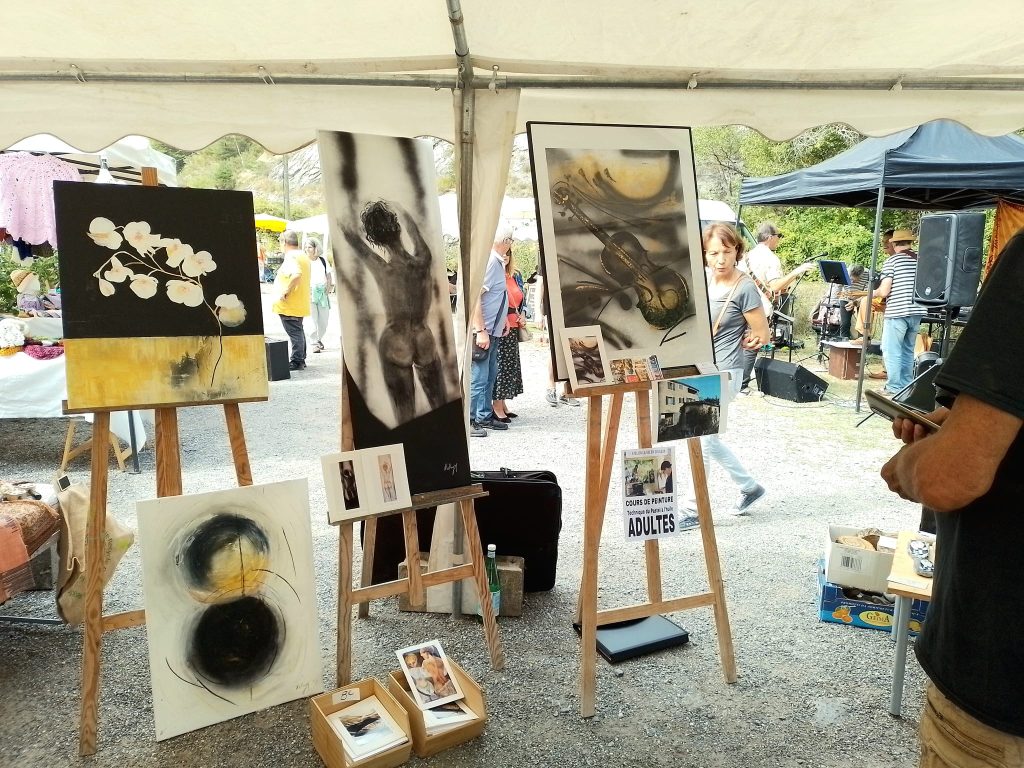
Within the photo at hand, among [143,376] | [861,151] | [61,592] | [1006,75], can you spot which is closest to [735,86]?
[1006,75]

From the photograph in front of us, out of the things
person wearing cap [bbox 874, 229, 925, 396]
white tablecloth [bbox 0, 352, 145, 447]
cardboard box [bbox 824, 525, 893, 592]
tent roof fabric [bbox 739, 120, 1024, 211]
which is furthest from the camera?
person wearing cap [bbox 874, 229, 925, 396]

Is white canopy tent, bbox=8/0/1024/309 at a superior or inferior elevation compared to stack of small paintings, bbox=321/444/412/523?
superior

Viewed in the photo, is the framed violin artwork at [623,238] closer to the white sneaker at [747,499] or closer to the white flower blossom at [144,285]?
the white flower blossom at [144,285]

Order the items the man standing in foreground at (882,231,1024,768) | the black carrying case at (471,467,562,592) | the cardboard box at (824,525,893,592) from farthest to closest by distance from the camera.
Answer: the black carrying case at (471,467,562,592)
the cardboard box at (824,525,893,592)
the man standing in foreground at (882,231,1024,768)

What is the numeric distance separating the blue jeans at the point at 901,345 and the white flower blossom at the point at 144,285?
5805 millimetres

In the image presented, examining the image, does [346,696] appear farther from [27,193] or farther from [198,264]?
[27,193]

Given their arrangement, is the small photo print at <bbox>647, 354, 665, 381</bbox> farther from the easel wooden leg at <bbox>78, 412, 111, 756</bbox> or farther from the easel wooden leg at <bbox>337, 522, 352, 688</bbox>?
the easel wooden leg at <bbox>78, 412, 111, 756</bbox>

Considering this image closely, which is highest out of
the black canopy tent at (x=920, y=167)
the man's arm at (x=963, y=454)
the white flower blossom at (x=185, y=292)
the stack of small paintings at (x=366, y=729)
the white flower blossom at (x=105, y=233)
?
the black canopy tent at (x=920, y=167)

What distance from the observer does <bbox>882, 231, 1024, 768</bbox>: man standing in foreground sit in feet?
2.94

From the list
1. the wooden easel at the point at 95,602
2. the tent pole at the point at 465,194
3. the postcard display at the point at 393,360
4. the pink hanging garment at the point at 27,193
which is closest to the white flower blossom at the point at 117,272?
the wooden easel at the point at 95,602

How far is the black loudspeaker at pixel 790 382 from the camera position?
6812 mm

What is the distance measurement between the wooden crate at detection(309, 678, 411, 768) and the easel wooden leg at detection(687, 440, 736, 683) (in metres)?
1.03

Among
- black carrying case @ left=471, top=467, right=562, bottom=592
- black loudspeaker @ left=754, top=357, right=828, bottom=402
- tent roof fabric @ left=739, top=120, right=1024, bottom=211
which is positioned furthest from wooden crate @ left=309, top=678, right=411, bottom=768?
black loudspeaker @ left=754, top=357, right=828, bottom=402

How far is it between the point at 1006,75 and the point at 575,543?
8.59ft
